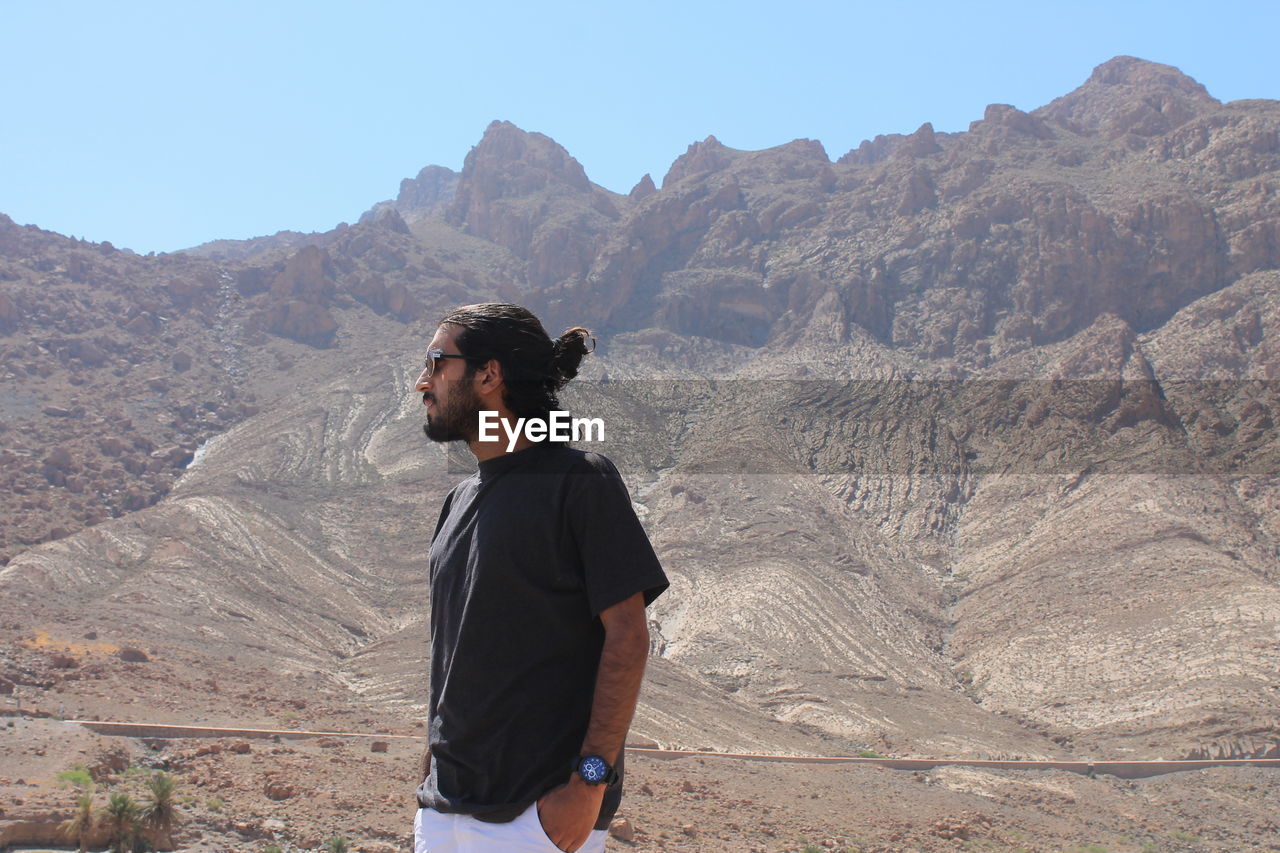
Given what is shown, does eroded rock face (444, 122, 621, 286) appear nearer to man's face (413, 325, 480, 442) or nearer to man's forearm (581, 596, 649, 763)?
man's face (413, 325, 480, 442)

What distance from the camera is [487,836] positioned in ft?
8.77

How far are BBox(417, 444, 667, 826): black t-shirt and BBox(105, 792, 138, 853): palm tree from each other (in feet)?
33.4

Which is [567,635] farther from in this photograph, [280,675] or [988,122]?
[988,122]

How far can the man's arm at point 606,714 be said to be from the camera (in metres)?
2.63

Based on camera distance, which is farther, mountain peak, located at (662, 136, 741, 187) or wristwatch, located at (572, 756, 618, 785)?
mountain peak, located at (662, 136, 741, 187)

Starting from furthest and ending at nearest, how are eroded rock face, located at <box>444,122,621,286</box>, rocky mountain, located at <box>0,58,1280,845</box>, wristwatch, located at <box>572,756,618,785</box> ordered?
eroded rock face, located at <box>444,122,621,286</box> → rocky mountain, located at <box>0,58,1280,845</box> → wristwatch, located at <box>572,756,618,785</box>

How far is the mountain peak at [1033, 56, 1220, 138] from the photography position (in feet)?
244

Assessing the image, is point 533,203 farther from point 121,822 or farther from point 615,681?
point 615,681

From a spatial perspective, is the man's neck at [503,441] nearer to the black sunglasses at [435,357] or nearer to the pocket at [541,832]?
the black sunglasses at [435,357]

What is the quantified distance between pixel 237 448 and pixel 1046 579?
3223 cm

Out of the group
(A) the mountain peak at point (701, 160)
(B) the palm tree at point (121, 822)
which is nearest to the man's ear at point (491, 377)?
(B) the palm tree at point (121, 822)

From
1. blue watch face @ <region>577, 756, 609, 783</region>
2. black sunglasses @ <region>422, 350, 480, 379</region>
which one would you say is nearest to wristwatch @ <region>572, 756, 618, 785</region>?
blue watch face @ <region>577, 756, 609, 783</region>

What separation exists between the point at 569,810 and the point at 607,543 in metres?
0.62

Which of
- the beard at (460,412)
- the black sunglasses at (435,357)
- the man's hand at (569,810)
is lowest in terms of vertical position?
the man's hand at (569,810)
